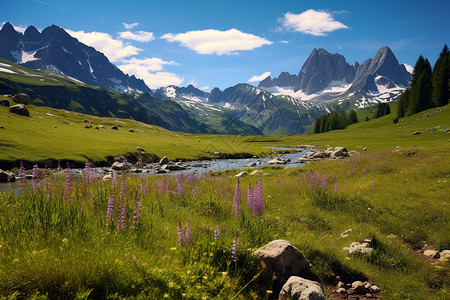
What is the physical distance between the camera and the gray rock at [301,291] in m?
4.24

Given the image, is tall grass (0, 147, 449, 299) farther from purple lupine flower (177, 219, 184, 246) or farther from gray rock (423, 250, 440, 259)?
gray rock (423, 250, 440, 259)

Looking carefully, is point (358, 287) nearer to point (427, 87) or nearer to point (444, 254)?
point (444, 254)

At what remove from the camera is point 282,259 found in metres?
5.50

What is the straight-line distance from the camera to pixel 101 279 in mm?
3684

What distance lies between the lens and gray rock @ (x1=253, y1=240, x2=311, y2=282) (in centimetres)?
545

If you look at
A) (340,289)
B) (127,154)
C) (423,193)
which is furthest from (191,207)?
(127,154)

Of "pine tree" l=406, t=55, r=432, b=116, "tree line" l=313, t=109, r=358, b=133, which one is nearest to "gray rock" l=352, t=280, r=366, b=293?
"pine tree" l=406, t=55, r=432, b=116

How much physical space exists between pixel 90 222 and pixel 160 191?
15.5 feet

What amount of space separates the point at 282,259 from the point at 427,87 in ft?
411

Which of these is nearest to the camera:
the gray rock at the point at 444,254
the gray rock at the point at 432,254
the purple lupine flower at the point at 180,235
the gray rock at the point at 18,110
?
the purple lupine flower at the point at 180,235

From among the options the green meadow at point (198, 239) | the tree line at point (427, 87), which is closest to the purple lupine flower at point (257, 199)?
the green meadow at point (198, 239)

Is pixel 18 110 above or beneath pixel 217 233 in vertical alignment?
above

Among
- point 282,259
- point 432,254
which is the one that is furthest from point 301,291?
point 432,254

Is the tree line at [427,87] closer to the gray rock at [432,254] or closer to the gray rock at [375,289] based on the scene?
the gray rock at [432,254]
